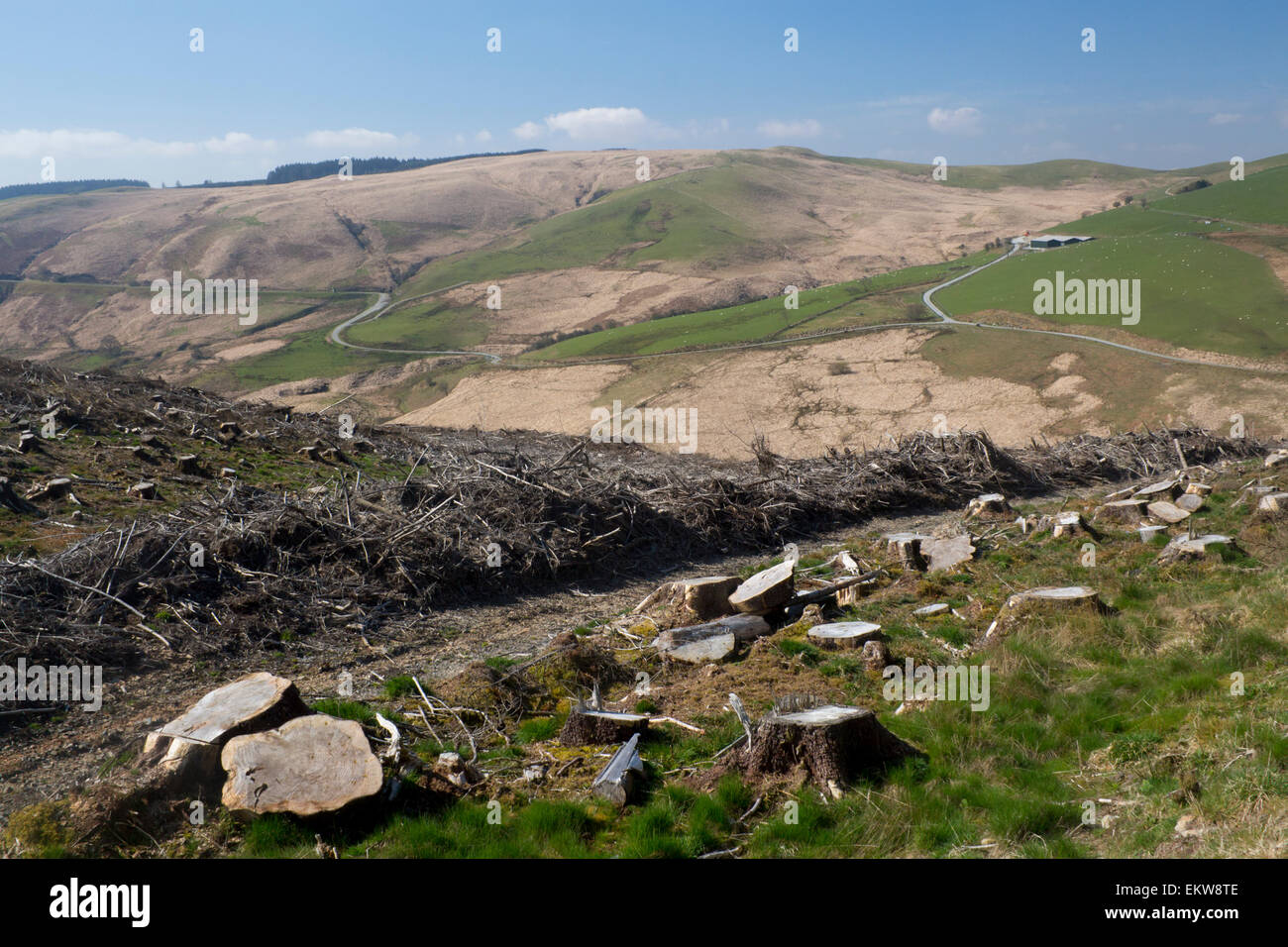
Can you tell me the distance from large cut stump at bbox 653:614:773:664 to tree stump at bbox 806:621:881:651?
0.62 m

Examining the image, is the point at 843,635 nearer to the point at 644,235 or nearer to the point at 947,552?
the point at 947,552

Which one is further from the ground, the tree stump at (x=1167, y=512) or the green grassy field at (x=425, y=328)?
the green grassy field at (x=425, y=328)

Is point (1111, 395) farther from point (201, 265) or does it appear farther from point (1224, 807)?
point (201, 265)

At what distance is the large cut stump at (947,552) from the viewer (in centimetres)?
1093

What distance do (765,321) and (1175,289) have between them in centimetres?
2092

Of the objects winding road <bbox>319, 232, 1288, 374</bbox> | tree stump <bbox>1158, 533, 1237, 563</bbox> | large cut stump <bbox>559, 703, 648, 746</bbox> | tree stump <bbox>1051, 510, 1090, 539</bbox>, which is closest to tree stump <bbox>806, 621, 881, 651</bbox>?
large cut stump <bbox>559, 703, 648, 746</bbox>

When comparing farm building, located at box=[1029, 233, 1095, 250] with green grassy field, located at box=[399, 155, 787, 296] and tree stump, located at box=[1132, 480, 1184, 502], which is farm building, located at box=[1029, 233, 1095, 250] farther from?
tree stump, located at box=[1132, 480, 1184, 502]

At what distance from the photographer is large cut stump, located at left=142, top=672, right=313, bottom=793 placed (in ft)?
17.0

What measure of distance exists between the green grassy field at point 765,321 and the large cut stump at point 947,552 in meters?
33.5

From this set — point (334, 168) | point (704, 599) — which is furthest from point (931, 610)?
point (334, 168)

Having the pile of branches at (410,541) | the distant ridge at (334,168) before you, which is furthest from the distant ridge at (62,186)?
the pile of branches at (410,541)

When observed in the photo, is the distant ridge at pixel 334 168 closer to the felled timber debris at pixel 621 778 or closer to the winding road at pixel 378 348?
the winding road at pixel 378 348
